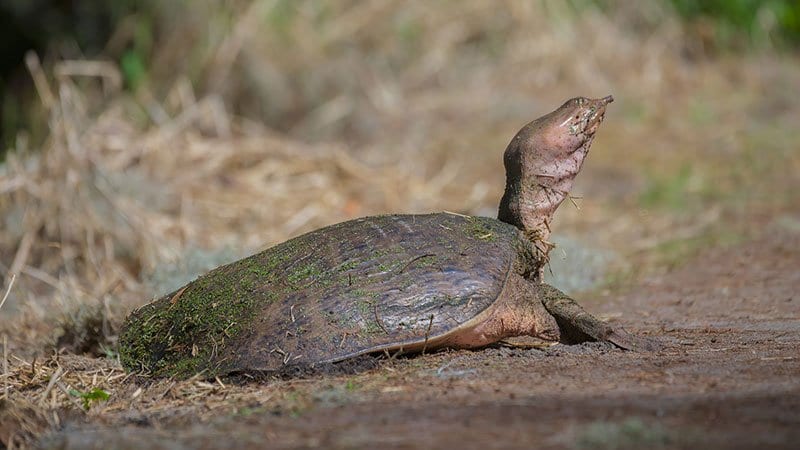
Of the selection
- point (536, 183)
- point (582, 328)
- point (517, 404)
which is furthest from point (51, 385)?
point (536, 183)

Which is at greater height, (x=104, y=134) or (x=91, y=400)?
(x=104, y=134)

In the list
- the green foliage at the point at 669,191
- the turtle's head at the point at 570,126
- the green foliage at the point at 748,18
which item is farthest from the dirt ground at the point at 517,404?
the green foliage at the point at 748,18

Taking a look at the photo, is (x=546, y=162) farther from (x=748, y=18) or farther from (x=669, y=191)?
(x=748, y=18)

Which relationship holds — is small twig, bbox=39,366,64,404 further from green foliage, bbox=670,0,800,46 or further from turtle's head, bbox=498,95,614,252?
green foliage, bbox=670,0,800,46

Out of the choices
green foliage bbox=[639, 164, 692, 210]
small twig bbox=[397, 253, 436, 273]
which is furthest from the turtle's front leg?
green foliage bbox=[639, 164, 692, 210]

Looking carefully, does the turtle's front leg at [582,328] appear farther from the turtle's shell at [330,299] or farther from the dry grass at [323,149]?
the dry grass at [323,149]

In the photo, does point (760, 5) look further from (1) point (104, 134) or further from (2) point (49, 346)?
(2) point (49, 346)

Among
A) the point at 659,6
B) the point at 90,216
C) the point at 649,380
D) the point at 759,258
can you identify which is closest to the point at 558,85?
the point at 659,6

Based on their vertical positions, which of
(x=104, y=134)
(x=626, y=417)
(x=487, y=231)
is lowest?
(x=626, y=417)
